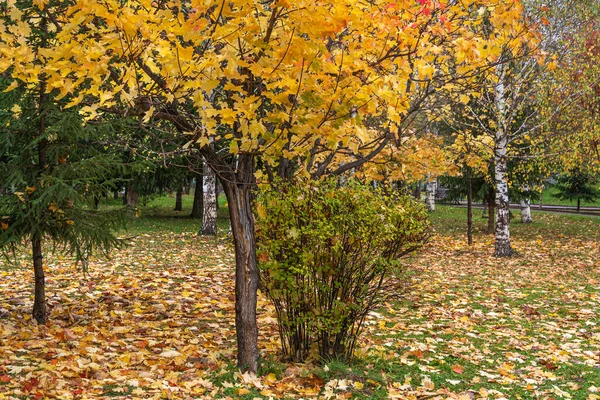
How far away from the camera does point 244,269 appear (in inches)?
206

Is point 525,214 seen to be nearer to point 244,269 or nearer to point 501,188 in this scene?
point 501,188

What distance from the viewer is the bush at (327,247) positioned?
500 centimetres

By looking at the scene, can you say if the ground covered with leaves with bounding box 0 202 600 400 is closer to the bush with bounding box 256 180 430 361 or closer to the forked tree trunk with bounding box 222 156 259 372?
the forked tree trunk with bounding box 222 156 259 372

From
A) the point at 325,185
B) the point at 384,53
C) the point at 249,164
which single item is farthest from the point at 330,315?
the point at 384,53

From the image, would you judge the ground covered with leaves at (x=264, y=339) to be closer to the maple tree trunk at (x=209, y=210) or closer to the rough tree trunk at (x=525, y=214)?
the maple tree trunk at (x=209, y=210)

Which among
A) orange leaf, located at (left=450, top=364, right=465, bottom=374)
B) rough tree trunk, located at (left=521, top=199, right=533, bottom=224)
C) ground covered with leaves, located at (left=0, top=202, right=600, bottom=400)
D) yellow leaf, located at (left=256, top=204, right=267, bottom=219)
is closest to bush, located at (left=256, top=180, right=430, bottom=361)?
yellow leaf, located at (left=256, top=204, right=267, bottom=219)

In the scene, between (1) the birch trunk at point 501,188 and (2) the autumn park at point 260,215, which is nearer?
(2) the autumn park at point 260,215

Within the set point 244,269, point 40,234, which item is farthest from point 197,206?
point 244,269

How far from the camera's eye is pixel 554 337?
24.0ft

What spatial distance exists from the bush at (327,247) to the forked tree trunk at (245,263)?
0.36ft

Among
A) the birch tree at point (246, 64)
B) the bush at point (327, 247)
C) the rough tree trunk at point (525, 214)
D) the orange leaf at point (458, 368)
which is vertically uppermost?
the birch tree at point (246, 64)

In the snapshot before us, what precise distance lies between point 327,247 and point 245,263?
74cm

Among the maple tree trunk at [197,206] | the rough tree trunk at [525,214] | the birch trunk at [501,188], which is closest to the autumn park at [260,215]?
the birch trunk at [501,188]

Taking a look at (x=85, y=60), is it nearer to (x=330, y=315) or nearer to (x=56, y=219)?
(x=330, y=315)
